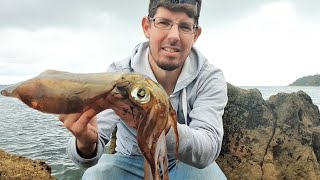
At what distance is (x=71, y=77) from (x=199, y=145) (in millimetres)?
1419

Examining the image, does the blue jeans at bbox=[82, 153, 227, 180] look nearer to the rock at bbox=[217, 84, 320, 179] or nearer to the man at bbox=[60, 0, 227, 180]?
the man at bbox=[60, 0, 227, 180]

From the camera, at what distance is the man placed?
11.2ft

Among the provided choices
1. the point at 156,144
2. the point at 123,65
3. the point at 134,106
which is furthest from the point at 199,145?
the point at 123,65

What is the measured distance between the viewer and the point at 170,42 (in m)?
3.84

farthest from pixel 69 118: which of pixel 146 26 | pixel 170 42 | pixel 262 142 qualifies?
pixel 262 142

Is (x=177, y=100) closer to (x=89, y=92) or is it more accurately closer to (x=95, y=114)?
(x=95, y=114)

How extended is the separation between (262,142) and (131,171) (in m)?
2.60

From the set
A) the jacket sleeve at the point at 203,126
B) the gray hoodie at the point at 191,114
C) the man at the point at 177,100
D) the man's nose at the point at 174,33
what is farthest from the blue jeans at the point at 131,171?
the man's nose at the point at 174,33

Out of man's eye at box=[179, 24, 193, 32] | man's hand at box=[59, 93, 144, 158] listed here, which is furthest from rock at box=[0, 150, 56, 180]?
man's eye at box=[179, 24, 193, 32]

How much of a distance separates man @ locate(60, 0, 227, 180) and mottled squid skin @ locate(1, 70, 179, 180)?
0.83 metres

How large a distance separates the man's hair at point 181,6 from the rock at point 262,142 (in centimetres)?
234

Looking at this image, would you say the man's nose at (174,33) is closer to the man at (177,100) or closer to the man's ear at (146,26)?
the man at (177,100)

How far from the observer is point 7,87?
2.41 meters

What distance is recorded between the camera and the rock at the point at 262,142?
5.77 metres
